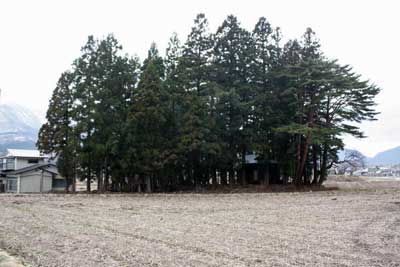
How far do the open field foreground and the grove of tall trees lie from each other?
30.4 ft

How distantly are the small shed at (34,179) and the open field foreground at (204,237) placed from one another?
1813 cm

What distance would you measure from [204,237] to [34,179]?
25336 mm

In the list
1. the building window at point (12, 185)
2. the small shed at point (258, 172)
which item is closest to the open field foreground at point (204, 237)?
the small shed at point (258, 172)

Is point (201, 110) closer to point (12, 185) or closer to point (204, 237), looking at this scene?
point (204, 237)

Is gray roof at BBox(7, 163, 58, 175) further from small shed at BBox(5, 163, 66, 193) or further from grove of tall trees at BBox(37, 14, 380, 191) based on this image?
grove of tall trees at BBox(37, 14, 380, 191)

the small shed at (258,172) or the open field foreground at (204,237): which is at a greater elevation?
the small shed at (258,172)

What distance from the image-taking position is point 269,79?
25.7 meters

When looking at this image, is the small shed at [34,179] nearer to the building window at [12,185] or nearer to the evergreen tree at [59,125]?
the building window at [12,185]

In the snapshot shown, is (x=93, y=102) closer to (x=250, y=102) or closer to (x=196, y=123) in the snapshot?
(x=196, y=123)

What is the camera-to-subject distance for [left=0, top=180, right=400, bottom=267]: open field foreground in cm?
616

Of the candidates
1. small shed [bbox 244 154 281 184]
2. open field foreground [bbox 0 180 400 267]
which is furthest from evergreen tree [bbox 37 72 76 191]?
small shed [bbox 244 154 281 184]

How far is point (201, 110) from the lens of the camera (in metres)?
22.5

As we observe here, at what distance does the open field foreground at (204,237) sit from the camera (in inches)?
242

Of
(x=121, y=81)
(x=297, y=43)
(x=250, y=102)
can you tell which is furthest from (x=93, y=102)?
(x=297, y=43)
